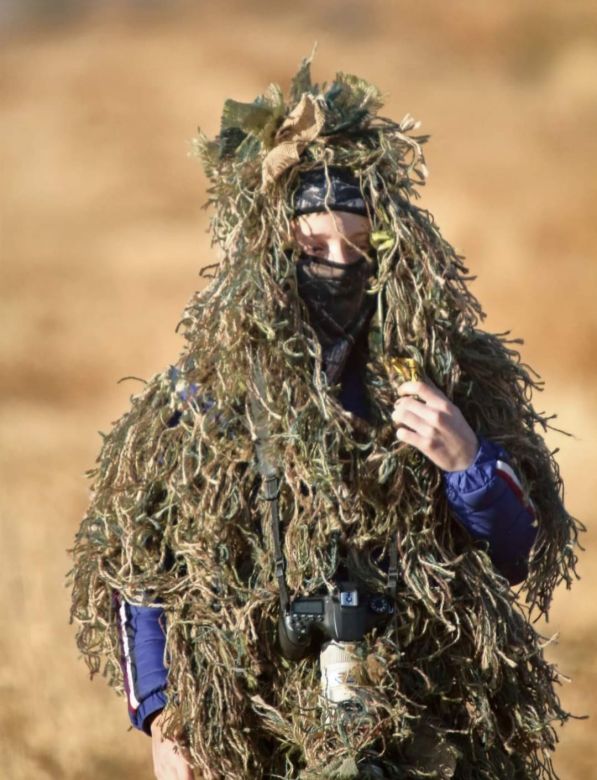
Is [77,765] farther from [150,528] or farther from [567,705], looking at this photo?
[150,528]

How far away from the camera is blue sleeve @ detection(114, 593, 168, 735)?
2094 mm

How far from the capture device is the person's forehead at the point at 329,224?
82.7 inches

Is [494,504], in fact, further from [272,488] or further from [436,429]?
[272,488]

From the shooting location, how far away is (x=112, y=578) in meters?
2.12

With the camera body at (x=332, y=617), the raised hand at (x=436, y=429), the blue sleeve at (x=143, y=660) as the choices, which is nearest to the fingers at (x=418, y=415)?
the raised hand at (x=436, y=429)

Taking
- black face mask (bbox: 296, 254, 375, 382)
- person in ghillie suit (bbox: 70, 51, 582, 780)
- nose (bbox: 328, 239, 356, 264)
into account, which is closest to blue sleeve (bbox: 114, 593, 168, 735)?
person in ghillie suit (bbox: 70, 51, 582, 780)

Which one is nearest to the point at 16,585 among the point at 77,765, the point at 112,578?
the point at 77,765

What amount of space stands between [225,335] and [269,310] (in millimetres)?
67

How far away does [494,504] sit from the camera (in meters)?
2.01

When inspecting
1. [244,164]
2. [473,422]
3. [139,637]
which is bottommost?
[139,637]

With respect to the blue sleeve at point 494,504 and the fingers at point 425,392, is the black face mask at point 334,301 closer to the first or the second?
the fingers at point 425,392

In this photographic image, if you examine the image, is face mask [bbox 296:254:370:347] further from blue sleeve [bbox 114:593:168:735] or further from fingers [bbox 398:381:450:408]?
blue sleeve [bbox 114:593:168:735]

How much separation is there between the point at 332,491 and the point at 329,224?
358 millimetres

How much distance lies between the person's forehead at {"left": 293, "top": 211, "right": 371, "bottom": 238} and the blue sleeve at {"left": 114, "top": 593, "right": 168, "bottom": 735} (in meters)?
0.54
